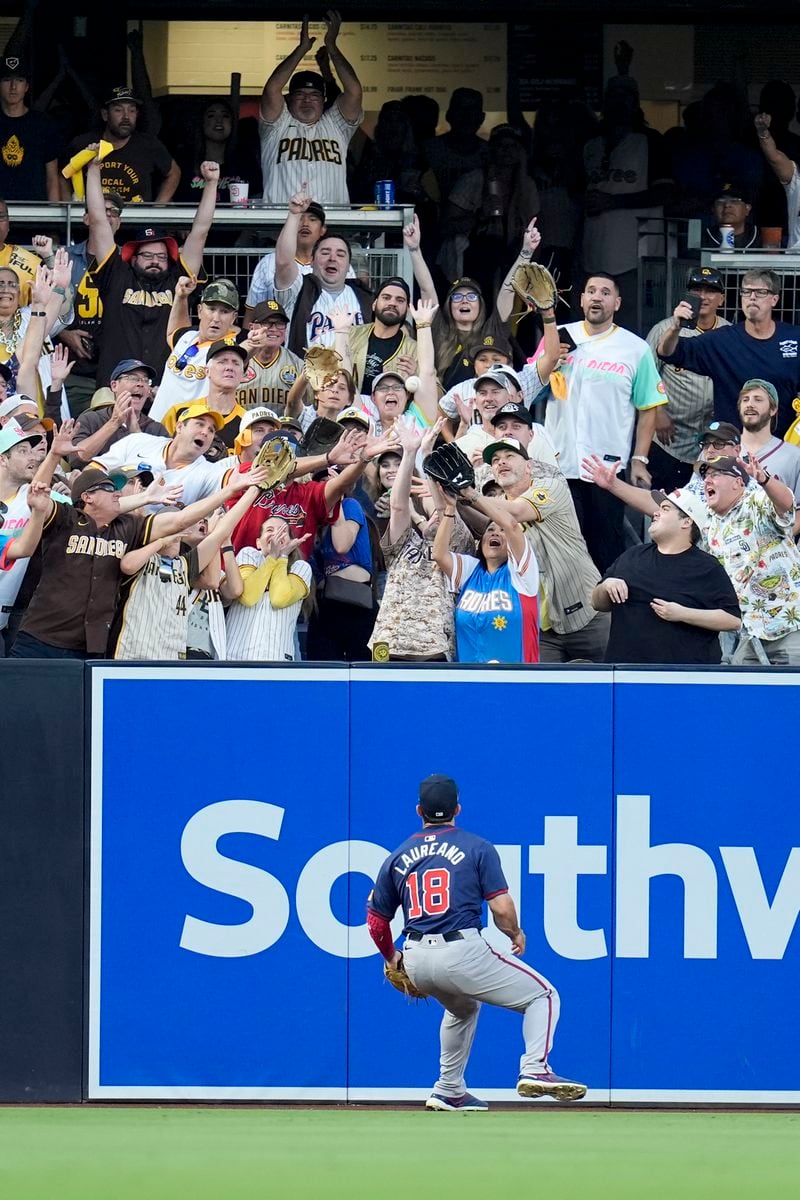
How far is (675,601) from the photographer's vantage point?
8.86m

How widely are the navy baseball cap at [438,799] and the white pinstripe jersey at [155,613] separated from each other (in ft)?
5.98

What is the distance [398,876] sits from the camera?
7.55 metres

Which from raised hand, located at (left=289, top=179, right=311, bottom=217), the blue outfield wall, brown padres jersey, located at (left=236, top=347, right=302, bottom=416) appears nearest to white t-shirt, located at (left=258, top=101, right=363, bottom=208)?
raised hand, located at (left=289, top=179, right=311, bottom=217)

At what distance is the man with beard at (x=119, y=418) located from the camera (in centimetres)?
1021

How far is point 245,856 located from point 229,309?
396 centimetres

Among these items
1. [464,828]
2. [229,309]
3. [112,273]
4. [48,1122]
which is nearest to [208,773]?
[464,828]

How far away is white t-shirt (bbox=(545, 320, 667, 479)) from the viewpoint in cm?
1128

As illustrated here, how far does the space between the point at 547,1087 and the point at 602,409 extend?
4.76 m

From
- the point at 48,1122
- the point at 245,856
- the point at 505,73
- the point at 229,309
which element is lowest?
the point at 48,1122

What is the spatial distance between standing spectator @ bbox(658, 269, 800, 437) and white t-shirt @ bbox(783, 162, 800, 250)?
1.97 metres

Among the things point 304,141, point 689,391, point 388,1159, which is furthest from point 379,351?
A: point 388,1159

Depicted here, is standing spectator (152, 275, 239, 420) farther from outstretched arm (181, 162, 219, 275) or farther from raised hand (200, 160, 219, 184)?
raised hand (200, 160, 219, 184)

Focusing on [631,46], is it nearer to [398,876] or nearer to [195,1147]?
[398,876]

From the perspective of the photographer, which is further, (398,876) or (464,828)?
(464,828)
